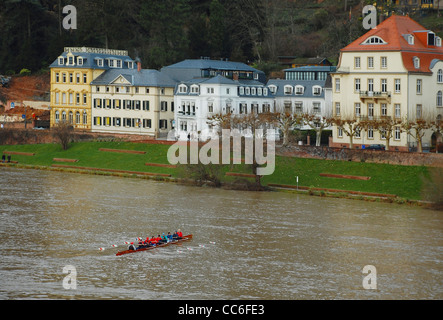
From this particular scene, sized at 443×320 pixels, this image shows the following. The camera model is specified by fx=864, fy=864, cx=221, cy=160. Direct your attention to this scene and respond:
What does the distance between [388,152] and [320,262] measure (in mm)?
28401

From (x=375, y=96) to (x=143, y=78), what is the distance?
30.6m

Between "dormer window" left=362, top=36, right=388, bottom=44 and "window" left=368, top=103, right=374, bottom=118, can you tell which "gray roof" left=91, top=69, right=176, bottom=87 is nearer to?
"dormer window" left=362, top=36, right=388, bottom=44

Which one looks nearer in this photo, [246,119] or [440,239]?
[440,239]

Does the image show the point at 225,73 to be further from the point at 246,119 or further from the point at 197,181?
the point at 197,181

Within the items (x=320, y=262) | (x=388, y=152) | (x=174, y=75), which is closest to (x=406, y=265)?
(x=320, y=262)

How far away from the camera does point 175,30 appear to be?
395ft

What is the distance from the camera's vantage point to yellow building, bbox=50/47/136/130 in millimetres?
104938

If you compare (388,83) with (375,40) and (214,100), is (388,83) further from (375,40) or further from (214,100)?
(214,100)

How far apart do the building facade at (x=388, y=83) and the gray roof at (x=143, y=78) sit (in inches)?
913

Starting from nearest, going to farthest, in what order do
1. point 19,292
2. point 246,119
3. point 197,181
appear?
point 19,292 < point 197,181 < point 246,119

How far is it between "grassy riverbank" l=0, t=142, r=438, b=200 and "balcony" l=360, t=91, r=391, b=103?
9.55m

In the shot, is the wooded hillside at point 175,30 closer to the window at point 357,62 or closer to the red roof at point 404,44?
the red roof at point 404,44

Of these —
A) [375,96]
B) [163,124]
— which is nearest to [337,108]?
[375,96]

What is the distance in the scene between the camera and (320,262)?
45906 mm
